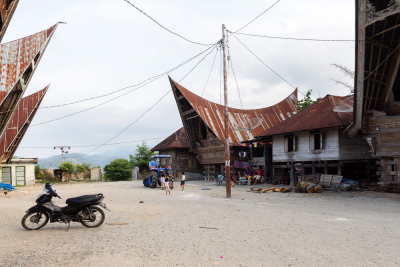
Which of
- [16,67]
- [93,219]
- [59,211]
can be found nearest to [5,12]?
[59,211]

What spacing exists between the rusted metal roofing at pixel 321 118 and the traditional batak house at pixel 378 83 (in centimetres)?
234

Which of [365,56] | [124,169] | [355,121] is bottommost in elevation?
[124,169]

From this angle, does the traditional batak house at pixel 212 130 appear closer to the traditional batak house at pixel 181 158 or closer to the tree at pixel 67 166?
the traditional batak house at pixel 181 158

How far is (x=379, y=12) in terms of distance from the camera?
544 inches


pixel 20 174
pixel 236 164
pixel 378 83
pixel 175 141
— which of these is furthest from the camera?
pixel 175 141

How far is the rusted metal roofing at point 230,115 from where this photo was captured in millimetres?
30375

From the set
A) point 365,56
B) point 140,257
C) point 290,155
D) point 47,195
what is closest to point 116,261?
point 140,257

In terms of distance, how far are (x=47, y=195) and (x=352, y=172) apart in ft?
75.4

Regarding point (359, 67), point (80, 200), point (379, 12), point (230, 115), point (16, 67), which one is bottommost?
point (80, 200)

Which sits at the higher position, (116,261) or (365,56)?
(365,56)

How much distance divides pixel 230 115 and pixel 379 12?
21.9 m

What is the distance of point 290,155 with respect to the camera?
963 inches

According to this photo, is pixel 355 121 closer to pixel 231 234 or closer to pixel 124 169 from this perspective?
pixel 231 234

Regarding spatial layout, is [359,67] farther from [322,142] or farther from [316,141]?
[316,141]
